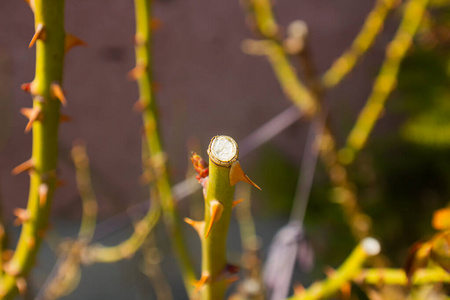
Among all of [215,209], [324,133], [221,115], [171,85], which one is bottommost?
[221,115]

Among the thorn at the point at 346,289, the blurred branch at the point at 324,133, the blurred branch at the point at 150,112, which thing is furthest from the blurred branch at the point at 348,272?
the blurred branch at the point at 324,133

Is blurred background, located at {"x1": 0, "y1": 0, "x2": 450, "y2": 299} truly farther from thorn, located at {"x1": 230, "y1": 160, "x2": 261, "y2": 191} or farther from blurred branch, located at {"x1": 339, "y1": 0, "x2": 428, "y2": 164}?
thorn, located at {"x1": 230, "y1": 160, "x2": 261, "y2": 191}

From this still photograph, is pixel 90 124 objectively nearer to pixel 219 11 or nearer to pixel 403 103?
pixel 219 11

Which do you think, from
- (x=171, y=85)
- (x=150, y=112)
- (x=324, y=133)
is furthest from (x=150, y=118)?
(x=171, y=85)

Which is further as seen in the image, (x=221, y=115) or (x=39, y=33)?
(x=221, y=115)

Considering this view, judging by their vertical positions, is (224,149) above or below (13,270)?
above

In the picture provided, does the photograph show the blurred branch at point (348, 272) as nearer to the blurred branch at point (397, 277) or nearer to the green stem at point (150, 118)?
Answer: the blurred branch at point (397, 277)

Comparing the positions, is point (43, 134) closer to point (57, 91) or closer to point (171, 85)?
point (57, 91)
